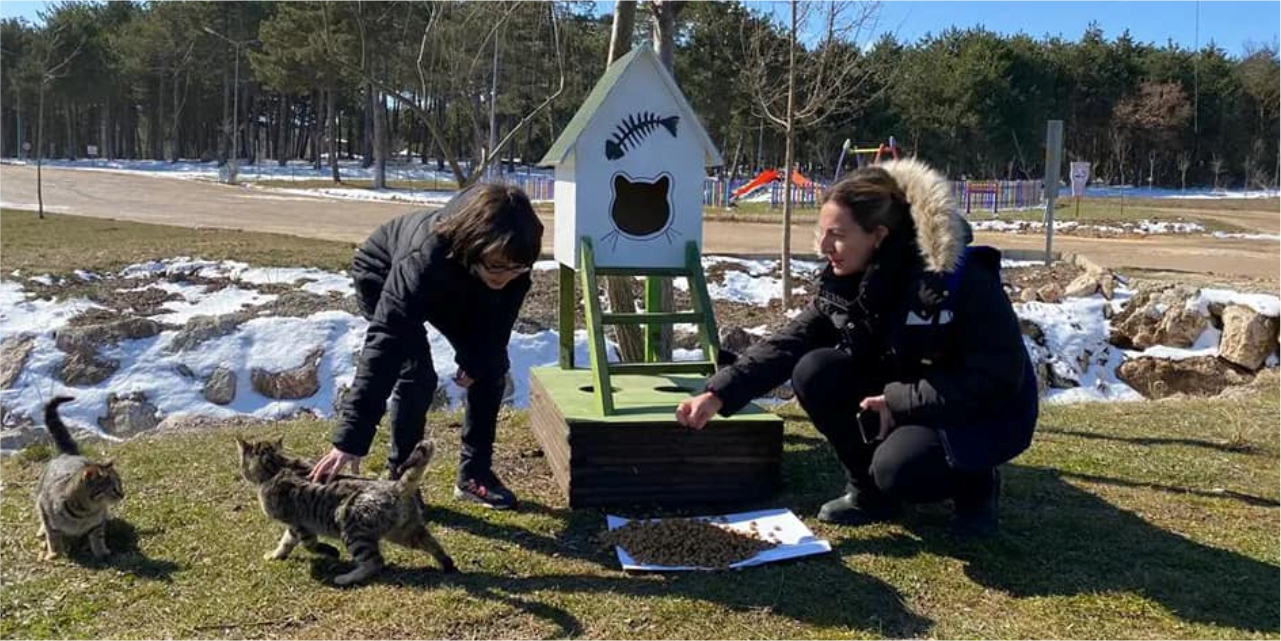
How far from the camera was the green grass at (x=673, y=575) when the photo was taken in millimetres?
2906

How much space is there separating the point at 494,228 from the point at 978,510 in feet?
6.12

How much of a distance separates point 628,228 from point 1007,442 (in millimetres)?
2136

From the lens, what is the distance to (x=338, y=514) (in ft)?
10.2

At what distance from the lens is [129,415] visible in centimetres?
732

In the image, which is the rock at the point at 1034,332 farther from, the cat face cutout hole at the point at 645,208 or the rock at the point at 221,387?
the rock at the point at 221,387

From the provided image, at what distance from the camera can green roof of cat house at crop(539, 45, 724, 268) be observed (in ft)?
15.4

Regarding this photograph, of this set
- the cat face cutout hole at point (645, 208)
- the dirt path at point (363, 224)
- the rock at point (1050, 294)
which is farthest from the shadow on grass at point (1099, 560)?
the dirt path at point (363, 224)

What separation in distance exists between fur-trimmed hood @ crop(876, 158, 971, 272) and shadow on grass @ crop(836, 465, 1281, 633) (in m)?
1.00

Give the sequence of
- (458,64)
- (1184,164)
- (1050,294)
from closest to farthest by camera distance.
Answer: (1050,294)
(458,64)
(1184,164)

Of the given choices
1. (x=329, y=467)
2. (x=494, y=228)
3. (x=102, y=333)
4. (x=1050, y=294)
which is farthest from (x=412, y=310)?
(x=1050, y=294)

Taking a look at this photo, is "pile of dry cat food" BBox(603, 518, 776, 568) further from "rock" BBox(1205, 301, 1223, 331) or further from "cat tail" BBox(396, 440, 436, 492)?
"rock" BBox(1205, 301, 1223, 331)

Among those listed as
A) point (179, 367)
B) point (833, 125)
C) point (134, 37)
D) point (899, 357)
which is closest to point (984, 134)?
point (833, 125)

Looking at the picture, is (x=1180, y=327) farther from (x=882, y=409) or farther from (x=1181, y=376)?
(x=882, y=409)

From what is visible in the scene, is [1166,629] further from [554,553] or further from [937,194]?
[554,553]
